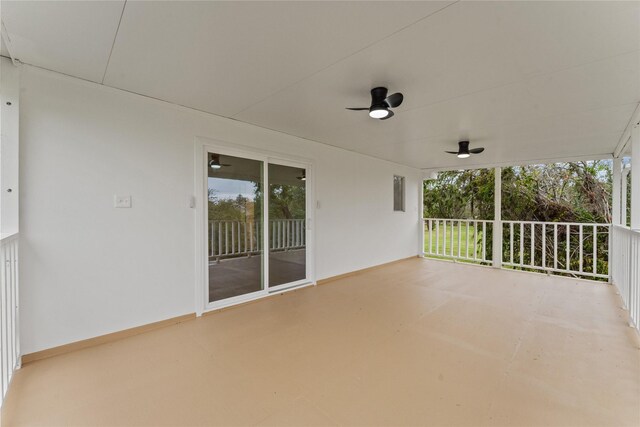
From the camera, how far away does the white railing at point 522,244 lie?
5.46m

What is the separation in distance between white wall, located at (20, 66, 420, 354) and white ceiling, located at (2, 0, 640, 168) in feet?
0.77

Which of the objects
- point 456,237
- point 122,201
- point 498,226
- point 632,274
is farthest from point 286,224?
point 456,237

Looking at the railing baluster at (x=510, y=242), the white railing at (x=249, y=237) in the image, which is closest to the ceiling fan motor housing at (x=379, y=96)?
the white railing at (x=249, y=237)

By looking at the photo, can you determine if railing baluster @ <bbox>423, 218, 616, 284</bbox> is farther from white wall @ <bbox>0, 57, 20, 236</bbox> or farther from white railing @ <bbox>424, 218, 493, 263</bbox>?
white wall @ <bbox>0, 57, 20, 236</bbox>

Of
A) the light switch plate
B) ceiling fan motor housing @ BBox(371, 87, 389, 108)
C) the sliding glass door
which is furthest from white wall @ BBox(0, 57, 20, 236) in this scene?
ceiling fan motor housing @ BBox(371, 87, 389, 108)

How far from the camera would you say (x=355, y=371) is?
2068 millimetres

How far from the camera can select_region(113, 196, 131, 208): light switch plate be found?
2.56 meters

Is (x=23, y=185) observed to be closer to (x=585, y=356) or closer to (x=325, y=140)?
(x=325, y=140)

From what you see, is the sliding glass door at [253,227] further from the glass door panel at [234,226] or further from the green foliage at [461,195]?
the green foliage at [461,195]

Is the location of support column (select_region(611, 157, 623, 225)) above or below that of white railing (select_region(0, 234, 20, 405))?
above

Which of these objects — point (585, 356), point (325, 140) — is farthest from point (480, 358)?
point (325, 140)

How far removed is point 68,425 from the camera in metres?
1.56

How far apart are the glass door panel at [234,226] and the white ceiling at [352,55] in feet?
2.22

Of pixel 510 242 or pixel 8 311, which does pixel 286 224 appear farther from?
pixel 510 242
